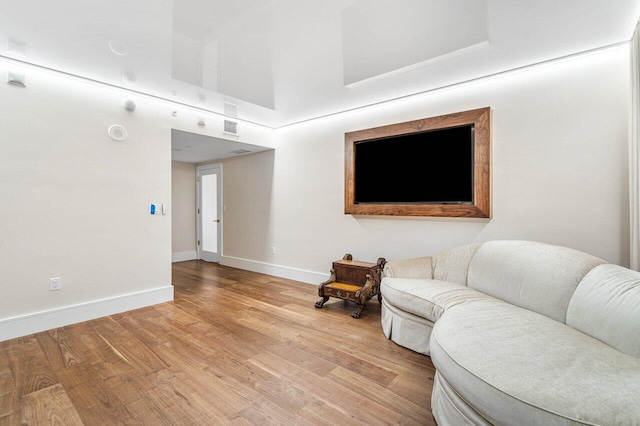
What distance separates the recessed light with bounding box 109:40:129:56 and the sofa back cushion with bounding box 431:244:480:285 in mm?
3503

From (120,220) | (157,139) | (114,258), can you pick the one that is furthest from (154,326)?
(157,139)

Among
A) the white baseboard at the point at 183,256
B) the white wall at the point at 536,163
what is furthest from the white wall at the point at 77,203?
the white baseboard at the point at 183,256

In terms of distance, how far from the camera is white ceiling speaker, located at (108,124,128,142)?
10.6 feet

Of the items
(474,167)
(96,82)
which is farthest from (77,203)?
(474,167)

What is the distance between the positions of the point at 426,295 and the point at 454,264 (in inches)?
28.0

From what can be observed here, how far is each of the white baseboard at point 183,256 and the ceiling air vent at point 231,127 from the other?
11.3ft

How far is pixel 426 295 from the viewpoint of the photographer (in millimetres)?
2396

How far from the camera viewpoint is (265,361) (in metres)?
2.27

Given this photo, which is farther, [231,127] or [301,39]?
[231,127]

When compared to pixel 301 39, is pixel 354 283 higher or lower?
lower

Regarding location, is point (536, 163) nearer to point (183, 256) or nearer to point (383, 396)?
point (383, 396)

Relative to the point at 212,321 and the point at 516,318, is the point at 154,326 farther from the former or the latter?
the point at 516,318

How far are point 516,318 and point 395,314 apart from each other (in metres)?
0.99

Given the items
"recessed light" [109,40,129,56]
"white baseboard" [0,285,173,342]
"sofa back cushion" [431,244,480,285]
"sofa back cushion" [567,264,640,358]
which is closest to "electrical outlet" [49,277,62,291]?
"white baseboard" [0,285,173,342]
